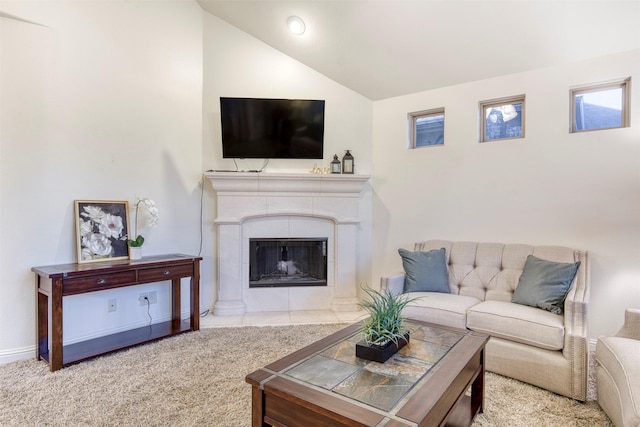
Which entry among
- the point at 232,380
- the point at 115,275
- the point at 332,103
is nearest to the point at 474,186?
the point at 332,103

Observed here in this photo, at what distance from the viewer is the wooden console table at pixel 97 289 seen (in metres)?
2.50

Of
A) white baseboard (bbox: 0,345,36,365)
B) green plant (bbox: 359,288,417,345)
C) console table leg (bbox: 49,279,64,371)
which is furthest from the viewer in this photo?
white baseboard (bbox: 0,345,36,365)

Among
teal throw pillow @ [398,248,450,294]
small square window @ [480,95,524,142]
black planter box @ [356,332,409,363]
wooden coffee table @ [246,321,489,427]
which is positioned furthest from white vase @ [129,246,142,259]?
small square window @ [480,95,524,142]

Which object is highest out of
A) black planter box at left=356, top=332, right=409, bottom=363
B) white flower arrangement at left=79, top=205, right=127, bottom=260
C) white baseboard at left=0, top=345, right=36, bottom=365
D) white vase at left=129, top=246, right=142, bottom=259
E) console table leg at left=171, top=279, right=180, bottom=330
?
white flower arrangement at left=79, top=205, right=127, bottom=260

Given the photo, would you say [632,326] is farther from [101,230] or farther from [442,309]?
[101,230]

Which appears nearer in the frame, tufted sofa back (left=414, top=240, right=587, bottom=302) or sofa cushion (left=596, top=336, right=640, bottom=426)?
sofa cushion (left=596, top=336, right=640, bottom=426)

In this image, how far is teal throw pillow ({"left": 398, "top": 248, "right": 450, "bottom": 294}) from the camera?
3.19 m

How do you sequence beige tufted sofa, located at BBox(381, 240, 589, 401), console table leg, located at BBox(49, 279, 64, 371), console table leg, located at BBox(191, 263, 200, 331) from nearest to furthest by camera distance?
beige tufted sofa, located at BBox(381, 240, 589, 401) < console table leg, located at BBox(49, 279, 64, 371) < console table leg, located at BBox(191, 263, 200, 331)

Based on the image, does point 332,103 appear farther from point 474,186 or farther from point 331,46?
point 474,186

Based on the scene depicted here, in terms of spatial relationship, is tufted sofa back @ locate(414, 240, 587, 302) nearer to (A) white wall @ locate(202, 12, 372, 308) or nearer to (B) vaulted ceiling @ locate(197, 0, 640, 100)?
(A) white wall @ locate(202, 12, 372, 308)

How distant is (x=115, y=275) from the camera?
2.81 m

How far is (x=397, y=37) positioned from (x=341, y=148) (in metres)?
1.38

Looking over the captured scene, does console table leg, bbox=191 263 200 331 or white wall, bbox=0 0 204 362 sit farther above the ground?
white wall, bbox=0 0 204 362

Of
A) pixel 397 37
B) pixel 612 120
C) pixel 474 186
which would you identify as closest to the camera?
pixel 612 120
